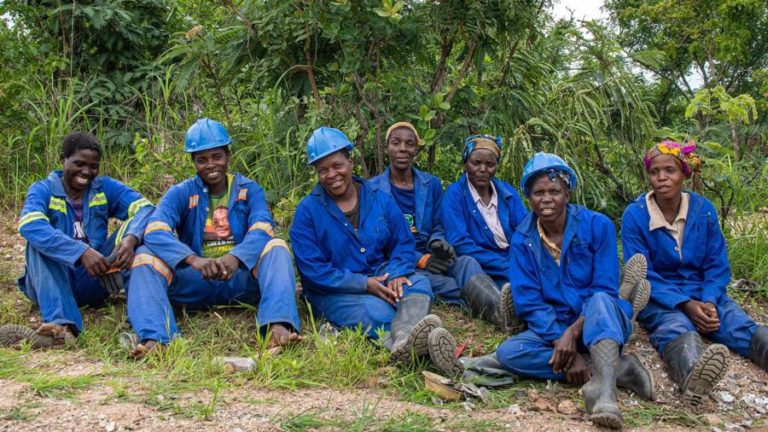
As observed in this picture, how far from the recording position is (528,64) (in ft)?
20.4

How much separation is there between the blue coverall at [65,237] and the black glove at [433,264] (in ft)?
5.90

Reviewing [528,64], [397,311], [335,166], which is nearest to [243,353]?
[397,311]

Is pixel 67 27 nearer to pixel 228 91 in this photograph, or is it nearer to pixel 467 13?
pixel 228 91

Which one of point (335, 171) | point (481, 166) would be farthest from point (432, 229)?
point (335, 171)

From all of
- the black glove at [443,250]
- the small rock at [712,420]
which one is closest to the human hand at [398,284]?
the black glove at [443,250]

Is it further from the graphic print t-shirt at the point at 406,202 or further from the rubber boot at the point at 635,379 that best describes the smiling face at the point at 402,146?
the rubber boot at the point at 635,379

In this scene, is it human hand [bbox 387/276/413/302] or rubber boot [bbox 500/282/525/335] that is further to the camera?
human hand [bbox 387/276/413/302]

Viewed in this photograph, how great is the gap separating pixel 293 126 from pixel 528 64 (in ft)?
6.63

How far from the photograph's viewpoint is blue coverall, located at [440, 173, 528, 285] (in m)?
5.14

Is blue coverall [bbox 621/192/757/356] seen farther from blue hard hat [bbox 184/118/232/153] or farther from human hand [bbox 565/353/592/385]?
blue hard hat [bbox 184/118/232/153]

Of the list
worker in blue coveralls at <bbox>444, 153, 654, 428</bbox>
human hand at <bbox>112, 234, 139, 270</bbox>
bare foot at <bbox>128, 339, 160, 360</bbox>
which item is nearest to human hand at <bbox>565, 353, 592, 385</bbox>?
worker in blue coveralls at <bbox>444, 153, 654, 428</bbox>

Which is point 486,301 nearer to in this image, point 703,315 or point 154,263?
point 703,315

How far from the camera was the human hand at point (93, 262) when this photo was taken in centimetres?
432

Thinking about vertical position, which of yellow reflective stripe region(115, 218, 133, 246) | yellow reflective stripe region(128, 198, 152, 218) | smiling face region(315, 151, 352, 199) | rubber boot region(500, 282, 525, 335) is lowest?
rubber boot region(500, 282, 525, 335)
